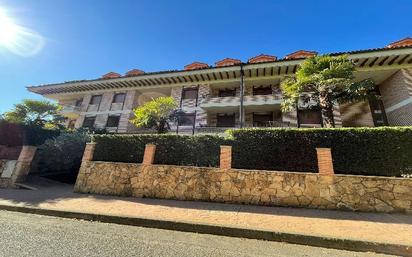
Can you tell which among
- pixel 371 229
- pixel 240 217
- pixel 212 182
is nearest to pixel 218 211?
pixel 240 217

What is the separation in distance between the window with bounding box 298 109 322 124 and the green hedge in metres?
9.66

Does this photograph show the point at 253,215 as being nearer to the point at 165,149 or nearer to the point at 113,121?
the point at 165,149

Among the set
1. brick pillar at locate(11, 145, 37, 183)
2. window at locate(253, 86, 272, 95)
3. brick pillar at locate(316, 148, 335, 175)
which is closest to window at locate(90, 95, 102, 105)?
brick pillar at locate(11, 145, 37, 183)

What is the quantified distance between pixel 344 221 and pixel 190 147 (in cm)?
544

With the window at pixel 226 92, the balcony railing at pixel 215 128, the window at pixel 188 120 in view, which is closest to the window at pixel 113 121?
the balcony railing at pixel 215 128

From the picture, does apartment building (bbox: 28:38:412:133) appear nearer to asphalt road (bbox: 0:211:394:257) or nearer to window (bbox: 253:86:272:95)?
window (bbox: 253:86:272:95)

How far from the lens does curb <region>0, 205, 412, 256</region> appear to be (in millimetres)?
3625

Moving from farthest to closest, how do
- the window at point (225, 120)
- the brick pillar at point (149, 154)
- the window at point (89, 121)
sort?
the window at point (89, 121) → the window at point (225, 120) → the brick pillar at point (149, 154)

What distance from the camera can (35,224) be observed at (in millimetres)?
4676

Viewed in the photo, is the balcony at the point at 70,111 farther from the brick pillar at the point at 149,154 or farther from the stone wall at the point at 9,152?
the brick pillar at the point at 149,154

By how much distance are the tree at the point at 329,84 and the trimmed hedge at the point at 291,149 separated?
10.8 feet

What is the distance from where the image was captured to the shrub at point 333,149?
21.5 feet

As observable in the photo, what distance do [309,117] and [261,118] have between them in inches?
142

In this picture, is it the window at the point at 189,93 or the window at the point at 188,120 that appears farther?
the window at the point at 189,93
